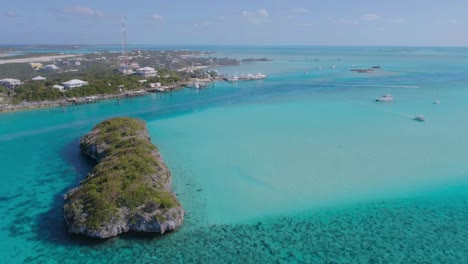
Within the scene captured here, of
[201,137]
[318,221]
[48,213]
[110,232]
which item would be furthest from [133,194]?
[201,137]

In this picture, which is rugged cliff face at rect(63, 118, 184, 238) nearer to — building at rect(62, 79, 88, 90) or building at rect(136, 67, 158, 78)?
building at rect(62, 79, 88, 90)

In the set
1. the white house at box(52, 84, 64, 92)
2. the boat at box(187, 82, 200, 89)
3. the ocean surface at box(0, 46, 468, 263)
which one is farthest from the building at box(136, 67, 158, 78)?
the ocean surface at box(0, 46, 468, 263)

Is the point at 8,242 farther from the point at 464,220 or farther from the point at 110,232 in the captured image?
the point at 464,220

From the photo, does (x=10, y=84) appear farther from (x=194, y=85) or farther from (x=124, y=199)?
(x=124, y=199)

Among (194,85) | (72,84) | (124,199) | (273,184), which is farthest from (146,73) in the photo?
(124,199)

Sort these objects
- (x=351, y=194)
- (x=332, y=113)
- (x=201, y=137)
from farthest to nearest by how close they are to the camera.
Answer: (x=332, y=113), (x=201, y=137), (x=351, y=194)
